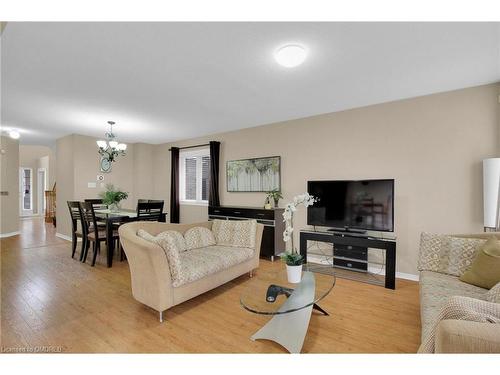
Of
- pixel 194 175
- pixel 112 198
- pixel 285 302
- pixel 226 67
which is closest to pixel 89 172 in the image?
pixel 112 198

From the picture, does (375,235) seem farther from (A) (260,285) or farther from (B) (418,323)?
(A) (260,285)

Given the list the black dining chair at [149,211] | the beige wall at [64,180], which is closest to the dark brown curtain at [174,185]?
the black dining chair at [149,211]

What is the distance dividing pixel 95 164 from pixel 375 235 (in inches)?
246

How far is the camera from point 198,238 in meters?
3.36

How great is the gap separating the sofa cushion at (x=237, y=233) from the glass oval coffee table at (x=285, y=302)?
112cm

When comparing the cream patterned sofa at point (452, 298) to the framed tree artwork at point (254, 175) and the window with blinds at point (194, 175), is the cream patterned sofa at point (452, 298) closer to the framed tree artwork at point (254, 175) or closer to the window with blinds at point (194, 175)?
the framed tree artwork at point (254, 175)

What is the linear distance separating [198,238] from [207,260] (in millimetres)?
654

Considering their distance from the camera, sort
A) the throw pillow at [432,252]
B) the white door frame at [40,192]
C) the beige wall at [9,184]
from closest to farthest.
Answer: the throw pillow at [432,252] < the beige wall at [9,184] < the white door frame at [40,192]

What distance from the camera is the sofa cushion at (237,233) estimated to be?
3434 mm

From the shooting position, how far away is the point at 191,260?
8.91 feet

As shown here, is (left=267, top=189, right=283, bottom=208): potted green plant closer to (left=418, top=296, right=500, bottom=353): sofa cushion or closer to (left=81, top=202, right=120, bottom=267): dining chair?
(left=81, top=202, right=120, bottom=267): dining chair

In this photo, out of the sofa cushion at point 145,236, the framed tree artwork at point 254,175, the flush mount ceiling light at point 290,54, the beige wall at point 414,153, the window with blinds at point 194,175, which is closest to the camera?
the flush mount ceiling light at point 290,54

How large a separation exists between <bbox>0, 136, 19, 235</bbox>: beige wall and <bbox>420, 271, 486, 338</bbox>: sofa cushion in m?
8.61
